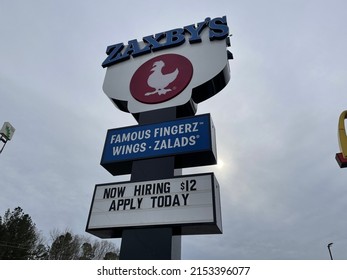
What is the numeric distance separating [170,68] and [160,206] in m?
4.74

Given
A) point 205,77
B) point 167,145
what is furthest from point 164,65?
point 167,145

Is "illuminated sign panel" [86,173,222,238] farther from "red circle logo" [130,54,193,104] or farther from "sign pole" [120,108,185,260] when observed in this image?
"red circle logo" [130,54,193,104]

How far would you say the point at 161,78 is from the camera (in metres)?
8.23

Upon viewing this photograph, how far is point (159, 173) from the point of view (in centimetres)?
625

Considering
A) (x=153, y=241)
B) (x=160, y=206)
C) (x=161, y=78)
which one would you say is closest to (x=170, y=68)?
(x=161, y=78)

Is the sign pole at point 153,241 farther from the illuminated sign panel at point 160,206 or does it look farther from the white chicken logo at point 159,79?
the white chicken logo at point 159,79

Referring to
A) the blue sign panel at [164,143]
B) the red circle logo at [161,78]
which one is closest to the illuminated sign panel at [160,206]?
the blue sign panel at [164,143]

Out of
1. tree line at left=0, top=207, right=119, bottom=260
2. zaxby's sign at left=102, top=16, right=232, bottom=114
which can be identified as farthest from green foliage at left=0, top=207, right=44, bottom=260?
zaxby's sign at left=102, top=16, right=232, bottom=114

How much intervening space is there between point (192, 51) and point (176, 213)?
18.2ft

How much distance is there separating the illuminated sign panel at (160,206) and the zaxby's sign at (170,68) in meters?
2.77

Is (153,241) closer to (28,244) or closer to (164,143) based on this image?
(164,143)
